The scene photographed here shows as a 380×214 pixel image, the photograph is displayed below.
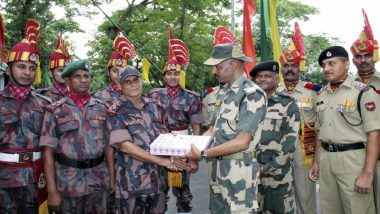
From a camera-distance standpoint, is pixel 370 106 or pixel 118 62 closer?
pixel 370 106

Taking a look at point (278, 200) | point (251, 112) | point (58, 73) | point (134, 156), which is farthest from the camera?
point (58, 73)

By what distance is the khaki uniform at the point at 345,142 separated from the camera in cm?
382

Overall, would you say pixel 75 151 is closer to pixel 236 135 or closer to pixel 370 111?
pixel 236 135

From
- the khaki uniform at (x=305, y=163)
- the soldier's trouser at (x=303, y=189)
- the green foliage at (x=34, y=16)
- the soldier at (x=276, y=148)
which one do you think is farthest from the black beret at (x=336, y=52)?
the green foliage at (x=34, y=16)

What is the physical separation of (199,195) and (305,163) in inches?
106

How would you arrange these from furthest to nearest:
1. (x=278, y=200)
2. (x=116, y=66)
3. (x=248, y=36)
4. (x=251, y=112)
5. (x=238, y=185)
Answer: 1. (x=248, y=36)
2. (x=116, y=66)
3. (x=278, y=200)
4. (x=238, y=185)
5. (x=251, y=112)

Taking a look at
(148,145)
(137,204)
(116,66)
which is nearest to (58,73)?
(116,66)

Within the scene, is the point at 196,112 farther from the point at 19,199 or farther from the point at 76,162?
the point at 19,199

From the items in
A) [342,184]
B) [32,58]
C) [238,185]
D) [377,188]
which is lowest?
[377,188]

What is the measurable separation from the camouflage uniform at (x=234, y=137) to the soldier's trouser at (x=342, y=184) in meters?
1.03

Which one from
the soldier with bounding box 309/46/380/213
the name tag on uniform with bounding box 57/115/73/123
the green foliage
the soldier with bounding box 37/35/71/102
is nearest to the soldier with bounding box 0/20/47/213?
the name tag on uniform with bounding box 57/115/73/123

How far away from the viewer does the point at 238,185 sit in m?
3.35

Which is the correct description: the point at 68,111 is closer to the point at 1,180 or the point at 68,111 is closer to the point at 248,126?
the point at 1,180

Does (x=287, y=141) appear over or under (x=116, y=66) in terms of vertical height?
under
